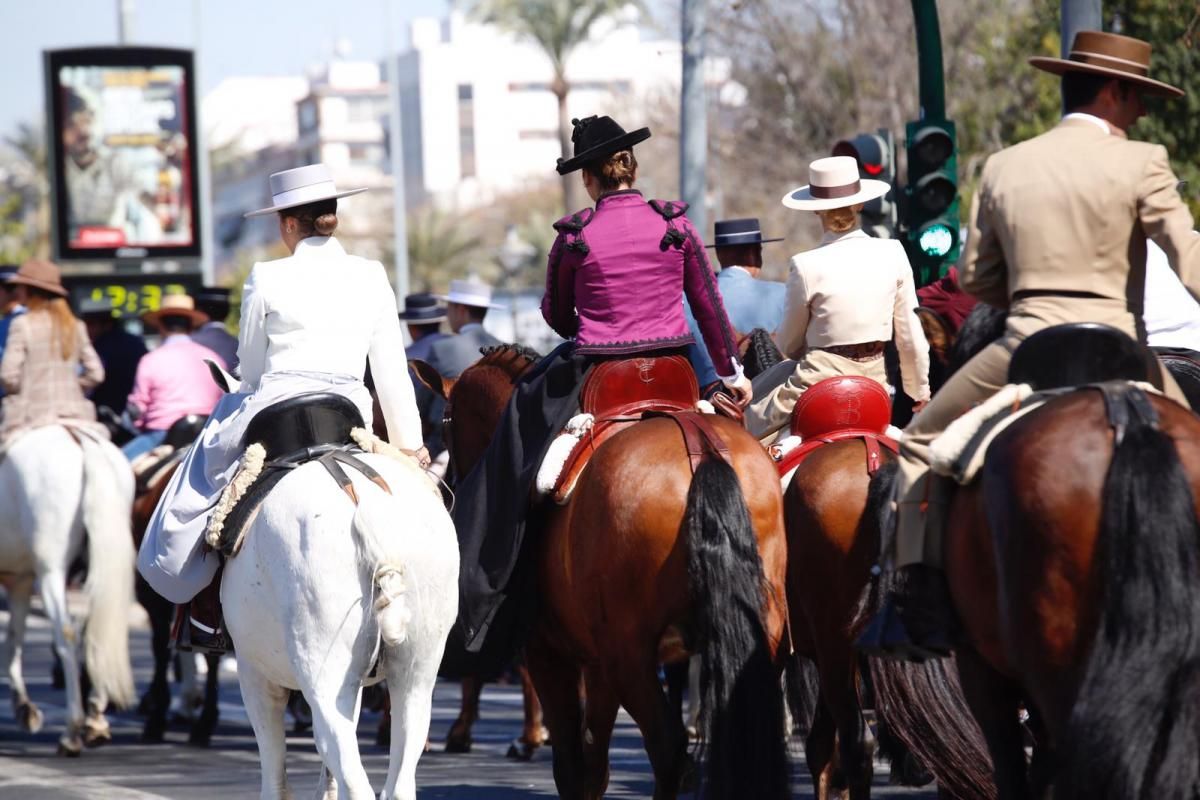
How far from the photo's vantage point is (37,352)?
12891mm

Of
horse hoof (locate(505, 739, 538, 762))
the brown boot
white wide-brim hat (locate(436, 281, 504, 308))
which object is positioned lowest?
horse hoof (locate(505, 739, 538, 762))

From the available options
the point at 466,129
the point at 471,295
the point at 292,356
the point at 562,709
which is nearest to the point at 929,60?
the point at 471,295

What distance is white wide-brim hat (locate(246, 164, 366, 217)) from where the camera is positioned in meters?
7.73

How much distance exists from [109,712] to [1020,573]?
35.3 feet

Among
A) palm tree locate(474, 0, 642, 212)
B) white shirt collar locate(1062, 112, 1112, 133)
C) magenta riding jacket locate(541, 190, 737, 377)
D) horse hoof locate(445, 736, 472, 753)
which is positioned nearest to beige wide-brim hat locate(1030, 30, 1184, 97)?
white shirt collar locate(1062, 112, 1112, 133)

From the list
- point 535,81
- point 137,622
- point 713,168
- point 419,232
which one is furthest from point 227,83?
point 137,622

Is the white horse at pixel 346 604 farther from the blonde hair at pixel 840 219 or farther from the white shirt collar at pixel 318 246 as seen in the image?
the blonde hair at pixel 840 219

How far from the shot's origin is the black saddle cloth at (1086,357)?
→ 6109mm

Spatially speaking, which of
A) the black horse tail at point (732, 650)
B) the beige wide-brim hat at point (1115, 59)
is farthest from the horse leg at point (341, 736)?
the beige wide-brim hat at point (1115, 59)

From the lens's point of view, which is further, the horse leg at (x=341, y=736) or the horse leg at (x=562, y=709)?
the horse leg at (x=562, y=709)

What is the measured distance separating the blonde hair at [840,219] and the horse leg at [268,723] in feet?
11.5

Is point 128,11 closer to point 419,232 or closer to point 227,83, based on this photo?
point 419,232

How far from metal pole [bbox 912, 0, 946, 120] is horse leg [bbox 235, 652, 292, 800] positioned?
7.61m

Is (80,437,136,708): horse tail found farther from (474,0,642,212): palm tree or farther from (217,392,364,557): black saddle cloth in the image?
(474,0,642,212): palm tree
